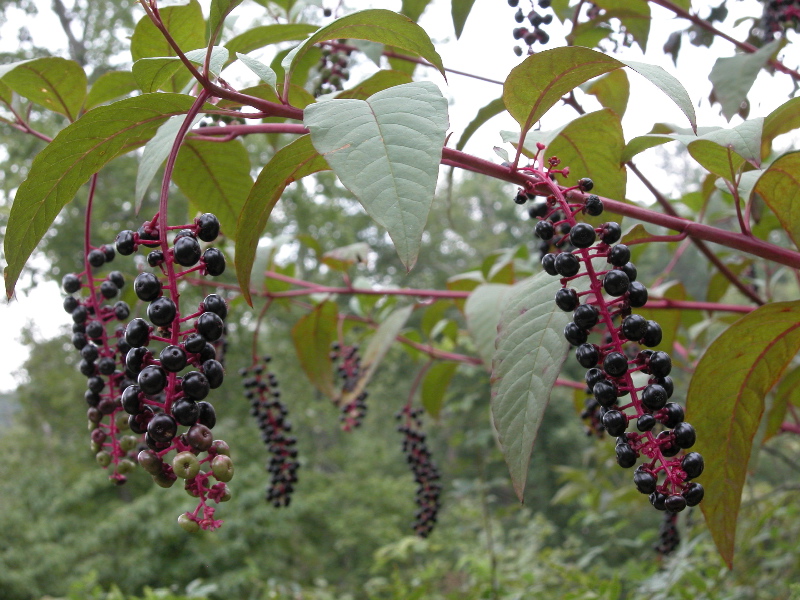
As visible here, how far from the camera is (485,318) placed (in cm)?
140

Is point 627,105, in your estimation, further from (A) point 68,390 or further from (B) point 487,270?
(A) point 68,390

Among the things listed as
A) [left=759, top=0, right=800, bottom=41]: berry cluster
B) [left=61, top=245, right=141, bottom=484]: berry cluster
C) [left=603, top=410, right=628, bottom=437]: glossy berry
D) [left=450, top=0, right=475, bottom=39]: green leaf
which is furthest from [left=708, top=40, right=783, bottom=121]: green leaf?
[left=61, top=245, right=141, bottom=484]: berry cluster

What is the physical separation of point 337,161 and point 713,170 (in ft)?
2.04

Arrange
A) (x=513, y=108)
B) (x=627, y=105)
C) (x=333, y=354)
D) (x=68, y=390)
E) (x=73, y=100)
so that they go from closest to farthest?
(x=513, y=108) < (x=73, y=100) < (x=627, y=105) < (x=333, y=354) < (x=68, y=390)

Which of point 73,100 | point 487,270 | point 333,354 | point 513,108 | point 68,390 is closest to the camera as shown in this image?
point 513,108

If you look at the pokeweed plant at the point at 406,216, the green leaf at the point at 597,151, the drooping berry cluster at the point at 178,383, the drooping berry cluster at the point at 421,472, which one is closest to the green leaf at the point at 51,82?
the pokeweed plant at the point at 406,216

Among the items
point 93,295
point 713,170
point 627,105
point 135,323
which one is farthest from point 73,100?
point 627,105

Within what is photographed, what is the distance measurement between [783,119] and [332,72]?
3.22 ft

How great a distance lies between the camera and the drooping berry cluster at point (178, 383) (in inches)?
24.8

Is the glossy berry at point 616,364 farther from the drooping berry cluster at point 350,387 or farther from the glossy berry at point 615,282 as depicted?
the drooping berry cluster at point 350,387

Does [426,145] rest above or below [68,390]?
below

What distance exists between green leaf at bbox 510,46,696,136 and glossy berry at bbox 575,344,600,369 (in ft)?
1.01

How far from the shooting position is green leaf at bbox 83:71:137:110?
1.20m

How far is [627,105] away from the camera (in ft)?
5.20
